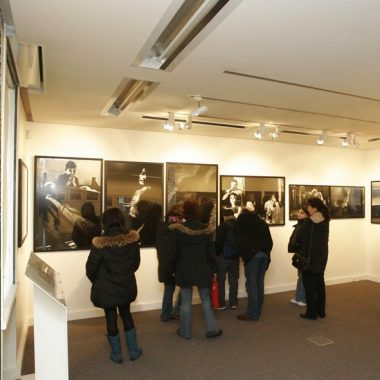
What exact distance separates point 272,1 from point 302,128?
11.3 ft

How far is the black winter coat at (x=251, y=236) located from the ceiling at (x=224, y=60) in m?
1.31

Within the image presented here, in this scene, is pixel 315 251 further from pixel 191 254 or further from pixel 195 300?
pixel 195 300

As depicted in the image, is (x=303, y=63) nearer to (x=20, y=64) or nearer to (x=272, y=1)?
(x=272, y=1)

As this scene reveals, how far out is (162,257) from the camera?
4.46 meters

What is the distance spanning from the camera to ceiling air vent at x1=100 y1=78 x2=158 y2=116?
3123mm

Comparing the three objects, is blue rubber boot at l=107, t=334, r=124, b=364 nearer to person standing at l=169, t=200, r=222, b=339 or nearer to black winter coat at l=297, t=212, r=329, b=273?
person standing at l=169, t=200, r=222, b=339

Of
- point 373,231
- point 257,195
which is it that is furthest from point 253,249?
point 373,231

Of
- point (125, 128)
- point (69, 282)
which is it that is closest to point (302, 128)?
point (125, 128)

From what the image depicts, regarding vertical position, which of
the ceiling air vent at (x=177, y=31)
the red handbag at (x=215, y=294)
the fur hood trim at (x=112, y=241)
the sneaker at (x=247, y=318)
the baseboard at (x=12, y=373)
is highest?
the ceiling air vent at (x=177, y=31)

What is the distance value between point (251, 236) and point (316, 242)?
2.84 ft

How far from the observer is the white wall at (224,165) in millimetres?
4648

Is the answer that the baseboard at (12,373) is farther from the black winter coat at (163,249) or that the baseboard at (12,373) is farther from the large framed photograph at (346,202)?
the large framed photograph at (346,202)

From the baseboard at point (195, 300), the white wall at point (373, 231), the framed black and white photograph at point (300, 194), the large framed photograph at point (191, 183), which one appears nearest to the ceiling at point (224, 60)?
the large framed photograph at point (191, 183)

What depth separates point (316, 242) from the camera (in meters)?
4.55
